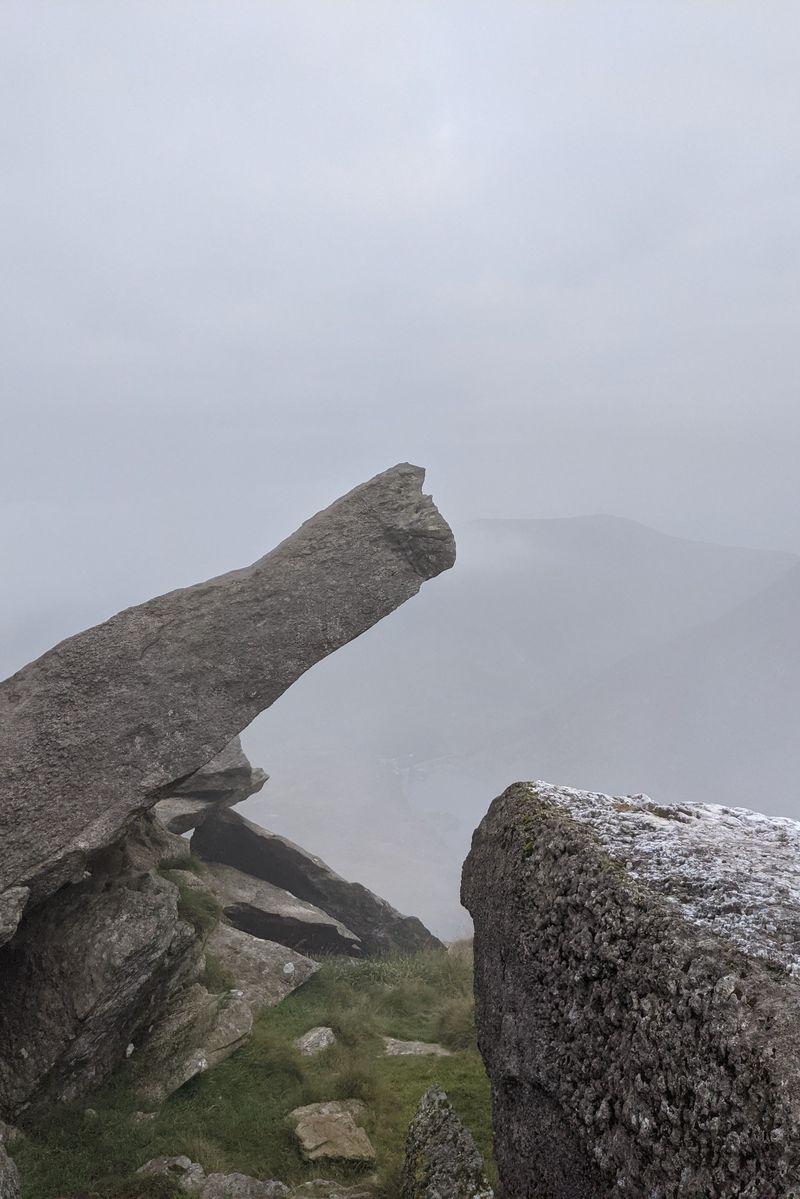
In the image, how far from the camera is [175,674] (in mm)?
14484

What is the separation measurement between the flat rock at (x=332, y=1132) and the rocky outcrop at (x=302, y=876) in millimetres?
11087

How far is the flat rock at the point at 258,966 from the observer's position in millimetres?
14922

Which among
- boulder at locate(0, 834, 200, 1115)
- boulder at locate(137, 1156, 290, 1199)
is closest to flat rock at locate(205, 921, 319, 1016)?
boulder at locate(0, 834, 200, 1115)

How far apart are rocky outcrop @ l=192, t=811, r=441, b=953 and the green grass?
6998 mm

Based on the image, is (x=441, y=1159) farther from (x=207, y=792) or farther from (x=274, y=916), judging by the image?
(x=207, y=792)

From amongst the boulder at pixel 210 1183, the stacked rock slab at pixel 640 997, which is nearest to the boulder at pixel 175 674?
the boulder at pixel 210 1183

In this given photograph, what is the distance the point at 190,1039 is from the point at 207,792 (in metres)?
9.18

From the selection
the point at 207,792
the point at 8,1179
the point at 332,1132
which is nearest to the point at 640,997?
the point at 332,1132

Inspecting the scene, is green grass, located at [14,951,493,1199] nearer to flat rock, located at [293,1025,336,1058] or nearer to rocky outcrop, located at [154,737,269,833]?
flat rock, located at [293,1025,336,1058]

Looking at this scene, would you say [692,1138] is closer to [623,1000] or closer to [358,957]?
[623,1000]

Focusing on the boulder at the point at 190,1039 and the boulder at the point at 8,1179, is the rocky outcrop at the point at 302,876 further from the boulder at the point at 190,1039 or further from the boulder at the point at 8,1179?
the boulder at the point at 8,1179

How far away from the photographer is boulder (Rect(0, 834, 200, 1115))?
36.2 feet

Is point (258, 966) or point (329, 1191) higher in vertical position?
point (258, 966)

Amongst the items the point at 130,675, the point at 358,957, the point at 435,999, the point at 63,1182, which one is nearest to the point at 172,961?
the point at 63,1182
